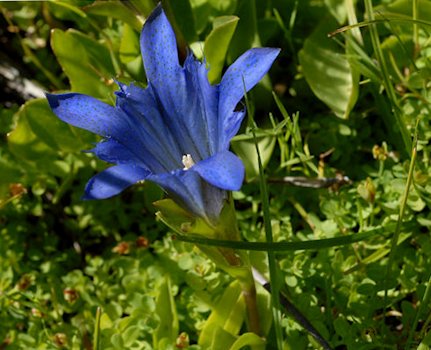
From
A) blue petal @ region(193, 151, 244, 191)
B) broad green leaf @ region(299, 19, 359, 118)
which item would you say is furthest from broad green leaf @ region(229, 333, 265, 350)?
broad green leaf @ region(299, 19, 359, 118)

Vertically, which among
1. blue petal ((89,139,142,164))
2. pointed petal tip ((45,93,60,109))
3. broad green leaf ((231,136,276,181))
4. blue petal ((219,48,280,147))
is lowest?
broad green leaf ((231,136,276,181))

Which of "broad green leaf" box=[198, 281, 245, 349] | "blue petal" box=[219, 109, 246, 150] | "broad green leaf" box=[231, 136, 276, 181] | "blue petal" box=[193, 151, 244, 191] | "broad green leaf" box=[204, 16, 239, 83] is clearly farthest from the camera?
"broad green leaf" box=[231, 136, 276, 181]

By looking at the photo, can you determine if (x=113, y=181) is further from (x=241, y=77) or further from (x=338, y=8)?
(x=338, y=8)

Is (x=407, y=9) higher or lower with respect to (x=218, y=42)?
lower

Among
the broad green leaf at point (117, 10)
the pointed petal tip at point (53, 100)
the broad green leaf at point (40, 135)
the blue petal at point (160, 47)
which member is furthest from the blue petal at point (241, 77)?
the broad green leaf at point (40, 135)

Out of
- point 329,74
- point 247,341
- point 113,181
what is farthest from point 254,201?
point 113,181

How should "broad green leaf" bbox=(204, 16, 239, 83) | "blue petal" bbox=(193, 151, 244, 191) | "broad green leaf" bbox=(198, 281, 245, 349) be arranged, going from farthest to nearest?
"broad green leaf" bbox=(204, 16, 239, 83) → "broad green leaf" bbox=(198, 281, 245, 349) → "blue petal" bbox=(193, 151, 244, 191)

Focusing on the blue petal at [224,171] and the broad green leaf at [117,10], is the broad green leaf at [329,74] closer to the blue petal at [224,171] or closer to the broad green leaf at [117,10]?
the broad green leaf at [117,10]

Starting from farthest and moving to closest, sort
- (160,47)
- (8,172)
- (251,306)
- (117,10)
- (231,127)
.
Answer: (8,172), (117,10), (251,306), (160,47), (231,127)

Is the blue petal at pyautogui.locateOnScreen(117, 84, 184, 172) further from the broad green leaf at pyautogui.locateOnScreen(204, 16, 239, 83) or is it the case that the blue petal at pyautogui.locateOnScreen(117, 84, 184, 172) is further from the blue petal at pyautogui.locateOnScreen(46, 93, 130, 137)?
the broad green leaf at pyautogui.locateOnScreen(204, 16, 239, 83)
